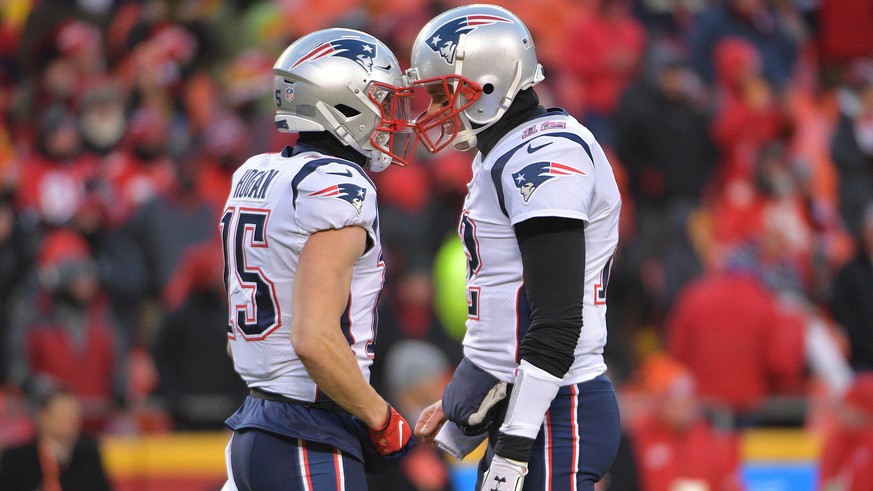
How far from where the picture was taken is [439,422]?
4.77 m

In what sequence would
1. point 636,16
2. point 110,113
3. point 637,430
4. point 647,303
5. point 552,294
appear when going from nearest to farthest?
point 552,294
point 637,430
point 647,303
point 110,113
point 636,16

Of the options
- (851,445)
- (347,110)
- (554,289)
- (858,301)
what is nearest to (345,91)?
(347,110)

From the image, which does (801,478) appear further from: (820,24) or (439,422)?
(820,24)

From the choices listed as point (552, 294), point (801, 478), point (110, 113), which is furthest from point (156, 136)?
point (552, 294)

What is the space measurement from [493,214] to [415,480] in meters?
3.44

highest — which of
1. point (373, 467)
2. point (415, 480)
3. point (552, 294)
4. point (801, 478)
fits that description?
point (552, 294)

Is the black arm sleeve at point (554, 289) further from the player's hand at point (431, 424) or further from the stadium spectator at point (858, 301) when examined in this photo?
the stadium spectator at point (858, 301)

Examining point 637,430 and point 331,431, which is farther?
point 637,430

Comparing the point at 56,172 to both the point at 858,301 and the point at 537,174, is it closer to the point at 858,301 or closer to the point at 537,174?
the point at 858,301

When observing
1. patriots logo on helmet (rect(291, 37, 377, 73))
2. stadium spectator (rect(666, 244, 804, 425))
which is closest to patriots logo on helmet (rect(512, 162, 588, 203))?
patriots logo on helmet (rect(291, 37, 377, 73))

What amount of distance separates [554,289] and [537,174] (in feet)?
1.14

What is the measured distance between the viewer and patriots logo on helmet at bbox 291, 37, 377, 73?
4629 millimetres

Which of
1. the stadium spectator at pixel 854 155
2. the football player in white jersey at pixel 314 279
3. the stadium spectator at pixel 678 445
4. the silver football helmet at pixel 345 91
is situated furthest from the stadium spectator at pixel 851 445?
the silver football helmet at pixel 345 91

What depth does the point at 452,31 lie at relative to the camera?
4570 millimetres
